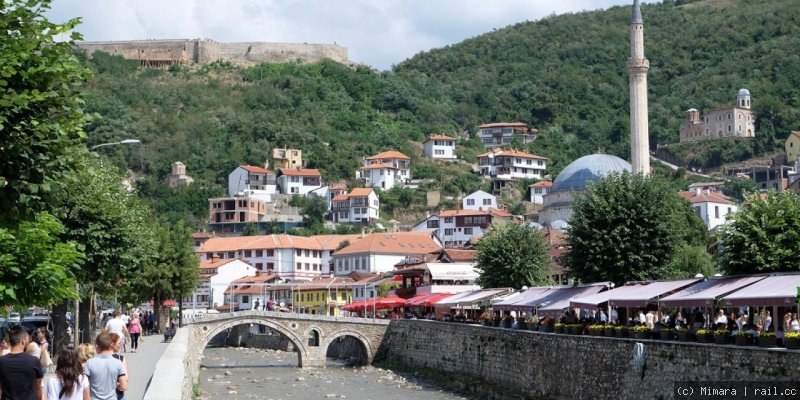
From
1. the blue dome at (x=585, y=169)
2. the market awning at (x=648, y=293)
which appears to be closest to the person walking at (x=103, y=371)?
the market awning at (x=648, y=293)

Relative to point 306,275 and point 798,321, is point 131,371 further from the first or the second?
point 306,275

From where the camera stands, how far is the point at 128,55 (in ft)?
630

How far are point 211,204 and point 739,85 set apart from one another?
8422 cm

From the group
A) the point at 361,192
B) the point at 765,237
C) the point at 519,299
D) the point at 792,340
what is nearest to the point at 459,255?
the point at 519,299

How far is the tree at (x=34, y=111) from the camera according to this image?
14484 millimetres

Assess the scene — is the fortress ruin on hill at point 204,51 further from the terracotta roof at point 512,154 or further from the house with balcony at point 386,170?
the terracotta roof at point 512,154

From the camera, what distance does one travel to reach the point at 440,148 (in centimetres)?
16200

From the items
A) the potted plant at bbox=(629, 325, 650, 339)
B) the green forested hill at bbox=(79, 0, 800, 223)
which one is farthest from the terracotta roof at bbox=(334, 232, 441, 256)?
the potted plant at bbox=(629, 325, 650, 339)

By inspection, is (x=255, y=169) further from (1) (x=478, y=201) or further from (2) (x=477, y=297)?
(2) (x=477, y=297)

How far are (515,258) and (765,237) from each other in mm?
24492

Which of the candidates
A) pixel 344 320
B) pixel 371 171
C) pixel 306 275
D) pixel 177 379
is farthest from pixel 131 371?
pixel 371 171

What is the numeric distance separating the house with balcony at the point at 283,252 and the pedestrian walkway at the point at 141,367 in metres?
72.6

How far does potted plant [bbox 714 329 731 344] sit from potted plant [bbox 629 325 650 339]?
398cm

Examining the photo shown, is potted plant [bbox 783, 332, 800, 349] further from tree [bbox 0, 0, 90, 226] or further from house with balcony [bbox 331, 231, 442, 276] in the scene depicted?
house with balcony [bbox 331, 231, 442, 276]
